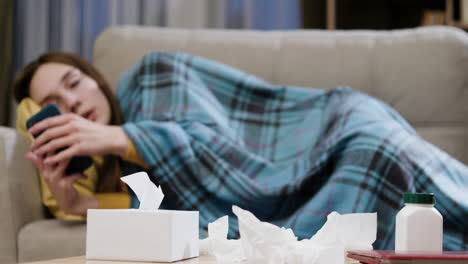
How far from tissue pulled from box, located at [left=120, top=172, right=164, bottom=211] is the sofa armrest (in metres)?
0.62

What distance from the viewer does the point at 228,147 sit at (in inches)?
57.1

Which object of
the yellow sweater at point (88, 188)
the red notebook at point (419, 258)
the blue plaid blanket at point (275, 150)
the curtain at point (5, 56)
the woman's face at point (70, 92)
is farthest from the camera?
the curtain at point (5, 56)

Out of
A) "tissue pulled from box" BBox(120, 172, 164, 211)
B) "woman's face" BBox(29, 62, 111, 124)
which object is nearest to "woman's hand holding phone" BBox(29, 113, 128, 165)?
"woman's face" BBox(29, 62, 111, 124)

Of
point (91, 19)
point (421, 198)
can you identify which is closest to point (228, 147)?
point (421, 198)

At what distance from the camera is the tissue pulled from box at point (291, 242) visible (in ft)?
1.98

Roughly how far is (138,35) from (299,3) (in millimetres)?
1023

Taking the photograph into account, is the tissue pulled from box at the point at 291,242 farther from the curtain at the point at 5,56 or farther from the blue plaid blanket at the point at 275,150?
the curtain at the point at 5,56

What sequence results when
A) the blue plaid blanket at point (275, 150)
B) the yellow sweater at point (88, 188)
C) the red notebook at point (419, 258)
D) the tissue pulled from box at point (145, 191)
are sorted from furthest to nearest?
the yellow sweater at point (88, 188), the blue plaid blanket at point (275, 150), the tissue pulled from box at point (145, 191), the red notebook at point (419, 258)

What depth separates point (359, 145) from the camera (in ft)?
3.87

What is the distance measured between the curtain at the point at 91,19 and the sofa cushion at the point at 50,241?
1402mm

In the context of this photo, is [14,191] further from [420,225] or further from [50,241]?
[420,225]

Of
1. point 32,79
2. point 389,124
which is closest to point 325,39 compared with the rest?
point 389,124

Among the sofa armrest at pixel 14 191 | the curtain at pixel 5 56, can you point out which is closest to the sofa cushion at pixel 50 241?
the sofa armrest at pixel 14 191

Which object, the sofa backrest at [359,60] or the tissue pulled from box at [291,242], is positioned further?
the sofa backrest at [359,60]
